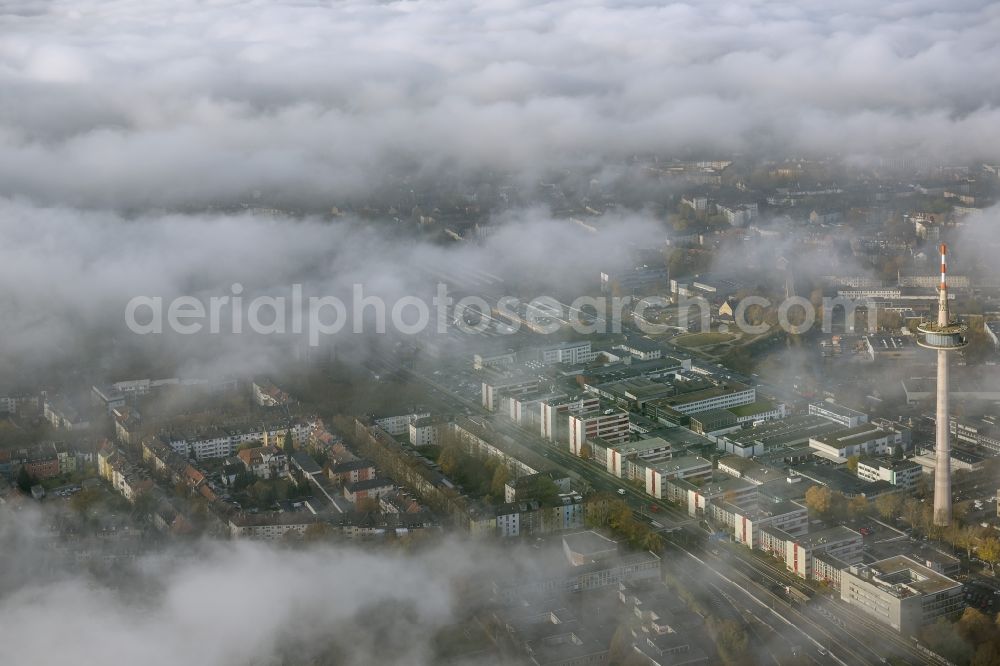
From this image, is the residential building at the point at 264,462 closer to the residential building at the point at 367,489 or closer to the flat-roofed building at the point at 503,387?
the residential building at the point at 367,489

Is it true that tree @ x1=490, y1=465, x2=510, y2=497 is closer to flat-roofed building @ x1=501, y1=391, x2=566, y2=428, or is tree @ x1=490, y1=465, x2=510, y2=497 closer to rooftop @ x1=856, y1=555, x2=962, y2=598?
flat-roofed building @ x1=501, y1=391, x2=566, y2=428

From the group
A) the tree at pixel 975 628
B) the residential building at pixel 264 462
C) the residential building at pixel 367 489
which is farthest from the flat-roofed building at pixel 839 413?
the residential building at pixel 264 462

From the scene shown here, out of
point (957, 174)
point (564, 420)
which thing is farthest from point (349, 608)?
point (957, 174)

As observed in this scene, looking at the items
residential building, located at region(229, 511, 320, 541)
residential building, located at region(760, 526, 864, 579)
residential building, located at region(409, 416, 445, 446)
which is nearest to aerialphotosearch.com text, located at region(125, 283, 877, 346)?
residential building, located at region(409, 416, 445, 446)

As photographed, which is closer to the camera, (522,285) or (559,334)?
(559,334)

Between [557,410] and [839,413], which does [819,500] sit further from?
[557,410]

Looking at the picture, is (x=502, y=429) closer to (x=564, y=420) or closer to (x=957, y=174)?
(x=564, y=420)
